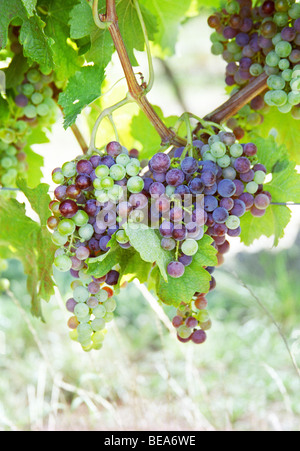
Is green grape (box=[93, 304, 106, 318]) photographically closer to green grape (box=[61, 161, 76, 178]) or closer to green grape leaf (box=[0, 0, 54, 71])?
green grape (box=[61, 161, 76, 178])

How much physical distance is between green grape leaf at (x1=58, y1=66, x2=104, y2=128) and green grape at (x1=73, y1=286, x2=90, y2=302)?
9.1 inches

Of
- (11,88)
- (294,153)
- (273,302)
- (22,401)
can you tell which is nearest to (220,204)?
(294,153)

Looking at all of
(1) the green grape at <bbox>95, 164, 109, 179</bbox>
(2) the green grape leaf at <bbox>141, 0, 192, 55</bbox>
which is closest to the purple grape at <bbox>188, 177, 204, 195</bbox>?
(1) the green grape at <bbox>95, 164, 109, 179</bbox>

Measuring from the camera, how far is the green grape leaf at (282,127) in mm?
844

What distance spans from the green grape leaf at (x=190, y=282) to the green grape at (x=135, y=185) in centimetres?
10

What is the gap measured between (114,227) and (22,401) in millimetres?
2276

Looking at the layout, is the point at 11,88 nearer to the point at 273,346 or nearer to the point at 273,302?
the point at 273,346

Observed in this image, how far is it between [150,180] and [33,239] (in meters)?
0.28

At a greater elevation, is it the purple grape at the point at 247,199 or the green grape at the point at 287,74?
the green grape at the point at 287,74

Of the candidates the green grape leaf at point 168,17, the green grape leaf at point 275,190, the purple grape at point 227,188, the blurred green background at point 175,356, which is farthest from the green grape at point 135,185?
the blurred green background at point 175,356

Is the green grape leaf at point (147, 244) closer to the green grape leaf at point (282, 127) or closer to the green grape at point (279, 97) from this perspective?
the green grape at point (279, 97)

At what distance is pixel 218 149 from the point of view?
0.60 m

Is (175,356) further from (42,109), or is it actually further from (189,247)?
(189,247)

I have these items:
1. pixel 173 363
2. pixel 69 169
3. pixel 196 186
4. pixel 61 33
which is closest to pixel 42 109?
pixel 61 33
